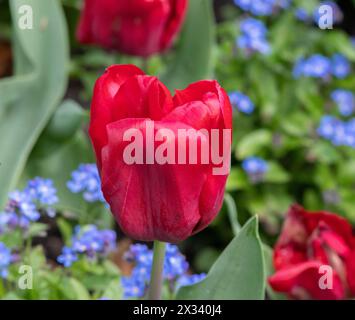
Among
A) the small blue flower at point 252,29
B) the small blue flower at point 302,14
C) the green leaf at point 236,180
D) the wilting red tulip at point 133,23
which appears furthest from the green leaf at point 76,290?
the small blue flower at point 302,14

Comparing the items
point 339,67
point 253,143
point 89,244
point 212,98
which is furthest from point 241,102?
point 212,98

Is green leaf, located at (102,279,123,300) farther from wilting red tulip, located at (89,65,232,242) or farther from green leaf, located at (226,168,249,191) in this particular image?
green leaf, located at (226,168,249,191)

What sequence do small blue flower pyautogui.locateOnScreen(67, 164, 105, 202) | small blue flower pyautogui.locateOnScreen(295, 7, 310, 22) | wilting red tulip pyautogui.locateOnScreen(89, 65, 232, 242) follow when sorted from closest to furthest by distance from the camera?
wilting red tulip pyautogui.locateOnScreen(89, 65, 232, 242) → small blue flower pyautogui.locateOnScreen(67, 164, 105, 202) → small blue flower pyautogui.locateOnScreen(295, 7, 310, 22)

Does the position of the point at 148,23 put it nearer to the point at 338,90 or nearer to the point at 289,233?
the point at 289,233

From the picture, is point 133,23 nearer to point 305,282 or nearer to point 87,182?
point 87,182

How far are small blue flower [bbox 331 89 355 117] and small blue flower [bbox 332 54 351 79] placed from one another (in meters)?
0.11

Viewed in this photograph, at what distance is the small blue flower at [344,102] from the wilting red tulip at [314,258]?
2.98ft

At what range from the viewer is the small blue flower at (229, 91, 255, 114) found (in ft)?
6.35

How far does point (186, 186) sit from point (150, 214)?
52 millimetres

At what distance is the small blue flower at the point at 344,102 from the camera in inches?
82.1

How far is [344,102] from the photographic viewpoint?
2088 millimetres

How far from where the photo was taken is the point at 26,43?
1.52m

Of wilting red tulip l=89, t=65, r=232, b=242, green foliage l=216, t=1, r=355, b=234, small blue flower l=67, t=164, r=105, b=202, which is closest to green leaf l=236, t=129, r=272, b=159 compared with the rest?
green foliage l=216, t=1, r=355, b=234

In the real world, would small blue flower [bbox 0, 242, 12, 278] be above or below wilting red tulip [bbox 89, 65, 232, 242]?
below
